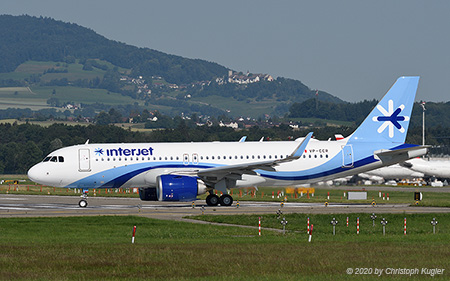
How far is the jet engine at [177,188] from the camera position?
45.5 metres

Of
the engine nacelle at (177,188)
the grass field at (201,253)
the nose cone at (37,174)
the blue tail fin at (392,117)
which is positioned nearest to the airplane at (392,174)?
the blue tail fin at (392,117)

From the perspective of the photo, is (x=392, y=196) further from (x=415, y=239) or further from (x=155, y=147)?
(x=415, y=239)

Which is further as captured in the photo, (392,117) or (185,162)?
(392,117)

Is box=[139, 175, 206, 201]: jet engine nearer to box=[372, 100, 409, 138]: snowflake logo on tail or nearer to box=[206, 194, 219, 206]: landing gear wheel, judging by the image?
box=[206, 194, 219, 206]: landing gear wheel

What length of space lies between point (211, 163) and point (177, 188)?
395 cm

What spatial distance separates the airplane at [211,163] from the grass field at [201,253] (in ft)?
39.5

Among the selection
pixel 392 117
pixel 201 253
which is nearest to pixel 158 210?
pixel 392 117

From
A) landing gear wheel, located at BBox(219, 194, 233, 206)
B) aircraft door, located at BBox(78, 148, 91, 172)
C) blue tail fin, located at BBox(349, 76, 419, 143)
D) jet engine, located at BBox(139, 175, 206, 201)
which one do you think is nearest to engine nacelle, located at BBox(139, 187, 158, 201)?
jet engine, located at BBox(139, 175, 206, 201)

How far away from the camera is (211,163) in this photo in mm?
48719

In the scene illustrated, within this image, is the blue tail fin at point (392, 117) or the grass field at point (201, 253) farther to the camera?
the blue tail fin at point (392, 117)

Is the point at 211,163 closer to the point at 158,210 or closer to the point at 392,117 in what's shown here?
the point at 158,210

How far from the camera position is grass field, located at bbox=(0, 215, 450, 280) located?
21.2 metres

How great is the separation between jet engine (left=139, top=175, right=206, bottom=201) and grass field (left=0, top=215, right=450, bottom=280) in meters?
9.31

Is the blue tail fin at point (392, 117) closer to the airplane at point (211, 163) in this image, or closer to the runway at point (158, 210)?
the airplane at point (211, 163)
